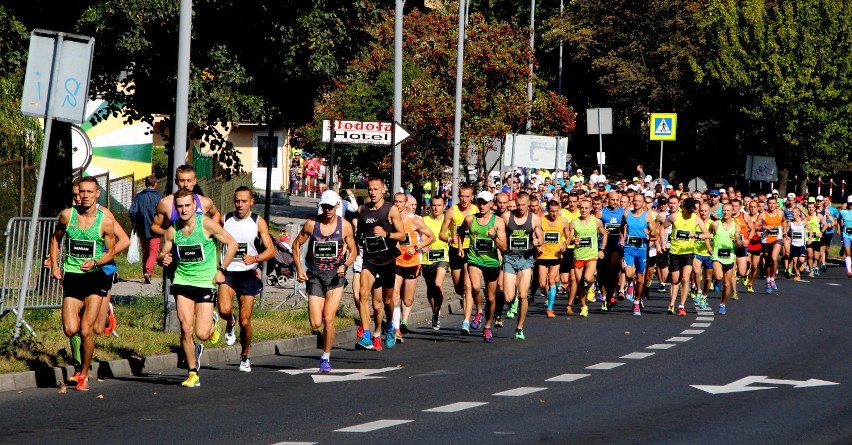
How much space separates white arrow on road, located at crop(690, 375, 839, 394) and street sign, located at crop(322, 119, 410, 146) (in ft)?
31.1

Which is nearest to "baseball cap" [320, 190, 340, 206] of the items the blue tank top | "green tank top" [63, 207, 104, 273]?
"green tank top" [63, 207, 104, 273]

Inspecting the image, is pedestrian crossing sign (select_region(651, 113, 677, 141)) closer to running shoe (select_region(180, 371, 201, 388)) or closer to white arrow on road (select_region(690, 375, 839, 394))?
white arrow on road (select_region(690, 375, 839, 394))

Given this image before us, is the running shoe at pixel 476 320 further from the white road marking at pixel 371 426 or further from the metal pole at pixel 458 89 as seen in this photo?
the metal pole at pixel 458 89

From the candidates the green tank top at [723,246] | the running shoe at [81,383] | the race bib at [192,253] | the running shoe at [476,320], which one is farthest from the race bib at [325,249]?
the green tank top at [723,246]

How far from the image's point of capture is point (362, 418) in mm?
11188

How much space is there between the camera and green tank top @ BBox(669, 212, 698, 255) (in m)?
23.1

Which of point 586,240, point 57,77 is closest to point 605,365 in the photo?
point 57,77

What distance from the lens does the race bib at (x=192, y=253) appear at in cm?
1326

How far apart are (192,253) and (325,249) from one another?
205 cm

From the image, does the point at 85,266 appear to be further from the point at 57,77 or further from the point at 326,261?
the point at 326,261

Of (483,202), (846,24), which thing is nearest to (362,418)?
(483,202)

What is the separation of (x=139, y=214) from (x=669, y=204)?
330 inches

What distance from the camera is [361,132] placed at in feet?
75.1

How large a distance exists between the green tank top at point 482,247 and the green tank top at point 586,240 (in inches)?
185
